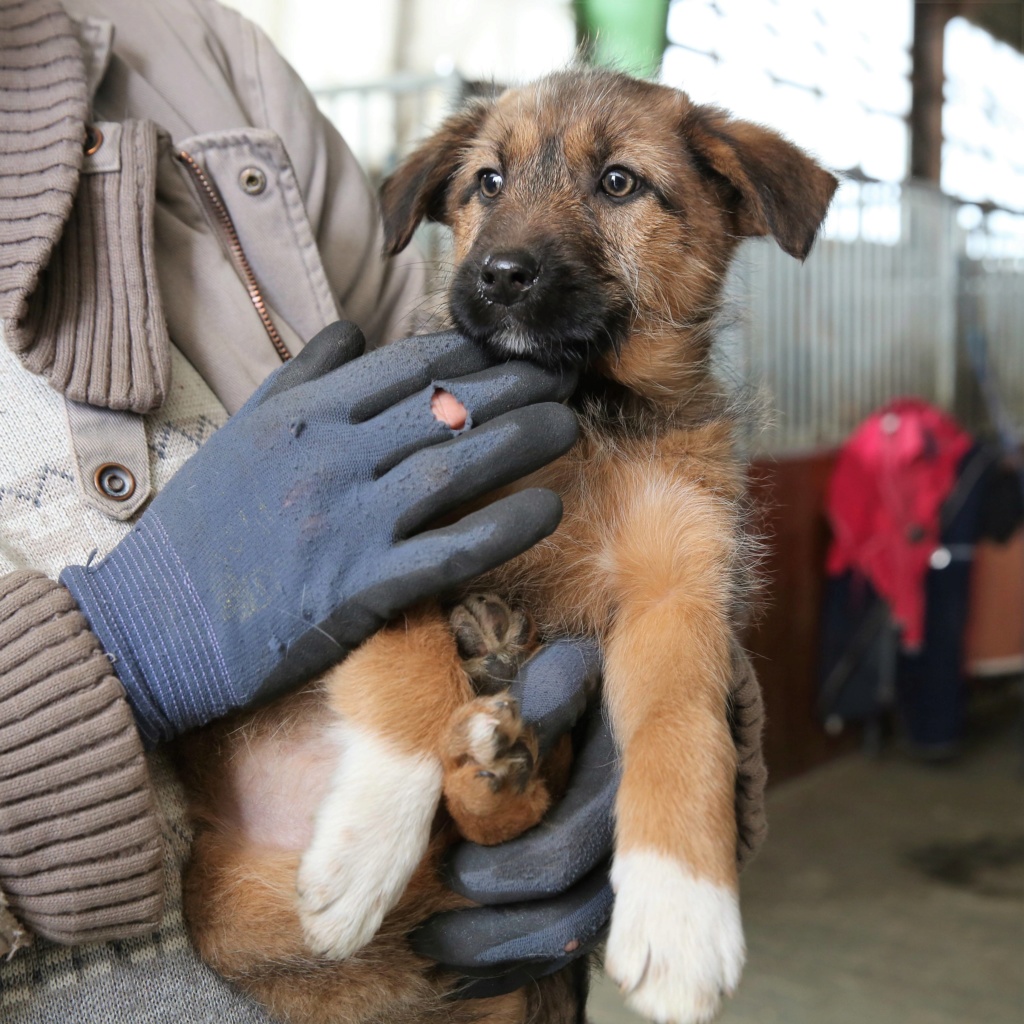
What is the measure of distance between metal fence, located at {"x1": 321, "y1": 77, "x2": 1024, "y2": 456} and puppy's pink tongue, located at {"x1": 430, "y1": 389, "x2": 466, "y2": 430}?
3.86 meters

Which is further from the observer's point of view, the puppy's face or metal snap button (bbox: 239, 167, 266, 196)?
the puppy's face

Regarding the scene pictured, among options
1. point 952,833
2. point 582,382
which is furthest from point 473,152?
point 952,833

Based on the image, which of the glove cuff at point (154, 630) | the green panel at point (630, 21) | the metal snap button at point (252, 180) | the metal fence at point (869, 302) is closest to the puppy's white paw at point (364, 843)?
the glove cuff at point (154, 630)

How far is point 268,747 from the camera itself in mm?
1611

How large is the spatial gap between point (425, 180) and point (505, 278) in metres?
0.62

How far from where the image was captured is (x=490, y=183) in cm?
224

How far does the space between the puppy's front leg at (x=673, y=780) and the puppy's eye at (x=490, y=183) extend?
87 centimetres

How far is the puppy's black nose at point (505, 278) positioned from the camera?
1.78 m

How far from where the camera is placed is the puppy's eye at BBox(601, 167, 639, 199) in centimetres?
212

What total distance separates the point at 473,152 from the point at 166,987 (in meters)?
1.77

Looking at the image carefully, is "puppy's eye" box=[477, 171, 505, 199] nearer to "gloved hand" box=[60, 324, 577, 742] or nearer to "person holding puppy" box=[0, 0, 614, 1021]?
"person holding puppy" box=[0, 0, 614, 1021]

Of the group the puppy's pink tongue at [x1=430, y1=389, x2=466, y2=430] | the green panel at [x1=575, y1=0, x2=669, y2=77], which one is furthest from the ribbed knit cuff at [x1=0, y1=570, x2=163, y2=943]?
the green panel at [x1=575, y1=0, x2=669, y2=77]

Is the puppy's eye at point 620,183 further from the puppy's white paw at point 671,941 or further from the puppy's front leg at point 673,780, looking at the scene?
the puppy's white paw at point 671,941

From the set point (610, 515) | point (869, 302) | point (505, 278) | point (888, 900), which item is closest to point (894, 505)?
point (869, 302)
